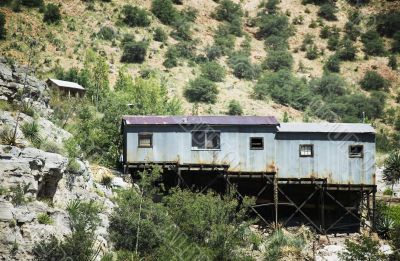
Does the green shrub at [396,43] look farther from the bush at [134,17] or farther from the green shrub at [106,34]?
the green shrub at [106,34]

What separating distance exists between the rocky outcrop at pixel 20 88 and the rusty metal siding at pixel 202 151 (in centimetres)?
614

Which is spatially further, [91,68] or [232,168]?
[91,68]

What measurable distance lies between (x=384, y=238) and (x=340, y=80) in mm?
48538

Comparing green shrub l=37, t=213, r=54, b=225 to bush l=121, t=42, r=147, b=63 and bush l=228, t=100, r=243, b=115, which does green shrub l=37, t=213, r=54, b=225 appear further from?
bush l=121, t=42, r=147, b=63

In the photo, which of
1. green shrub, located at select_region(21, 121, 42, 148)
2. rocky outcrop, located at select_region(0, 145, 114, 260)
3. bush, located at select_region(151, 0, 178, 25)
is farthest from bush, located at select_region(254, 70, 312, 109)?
green shrub, located at select_region(21, 121, 42, 148)

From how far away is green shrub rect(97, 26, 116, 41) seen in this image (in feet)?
299

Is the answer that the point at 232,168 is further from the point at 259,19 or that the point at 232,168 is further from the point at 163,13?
the point at 259,19

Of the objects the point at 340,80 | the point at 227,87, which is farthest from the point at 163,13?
the point at 340,80

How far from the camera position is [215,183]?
48.8m

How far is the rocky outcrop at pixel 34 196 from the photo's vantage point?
31136mm

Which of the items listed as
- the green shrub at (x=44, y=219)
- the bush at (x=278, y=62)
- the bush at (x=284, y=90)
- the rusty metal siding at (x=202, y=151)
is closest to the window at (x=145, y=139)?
the rusty metal siding at (x=202, y=151)

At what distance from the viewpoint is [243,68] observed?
9131 cm

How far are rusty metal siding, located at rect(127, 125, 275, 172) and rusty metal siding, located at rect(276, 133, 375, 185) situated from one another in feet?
3.63

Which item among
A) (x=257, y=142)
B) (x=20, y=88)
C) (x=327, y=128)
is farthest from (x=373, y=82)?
(x=20, y=88)
